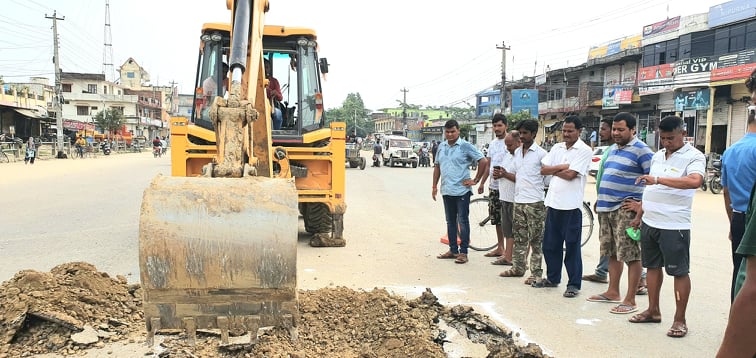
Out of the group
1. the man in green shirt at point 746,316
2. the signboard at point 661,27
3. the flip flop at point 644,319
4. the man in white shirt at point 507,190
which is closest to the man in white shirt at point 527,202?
the man in white shirt at point 507,190

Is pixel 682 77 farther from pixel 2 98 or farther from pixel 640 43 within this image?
pixel 2 98

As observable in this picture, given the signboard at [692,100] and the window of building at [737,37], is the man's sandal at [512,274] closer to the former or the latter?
the signboard at [692,100]

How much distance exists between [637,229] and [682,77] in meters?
26.0

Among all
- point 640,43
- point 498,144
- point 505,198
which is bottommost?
point 505,198

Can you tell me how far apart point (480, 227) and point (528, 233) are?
2.27 meters

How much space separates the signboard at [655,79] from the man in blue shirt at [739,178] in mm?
27222

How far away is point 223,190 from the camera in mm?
3064

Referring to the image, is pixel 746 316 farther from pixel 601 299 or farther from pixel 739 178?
pixel 601 299

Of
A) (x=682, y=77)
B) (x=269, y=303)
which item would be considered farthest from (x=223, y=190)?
(x=682, y=77)

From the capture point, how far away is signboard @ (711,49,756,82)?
2270cm

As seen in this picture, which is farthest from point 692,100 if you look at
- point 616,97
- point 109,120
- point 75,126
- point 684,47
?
point 75,126

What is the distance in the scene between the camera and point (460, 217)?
21.7ft

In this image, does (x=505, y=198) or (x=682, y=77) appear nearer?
(x=505, y=198)

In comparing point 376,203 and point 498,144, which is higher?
point 498,144
